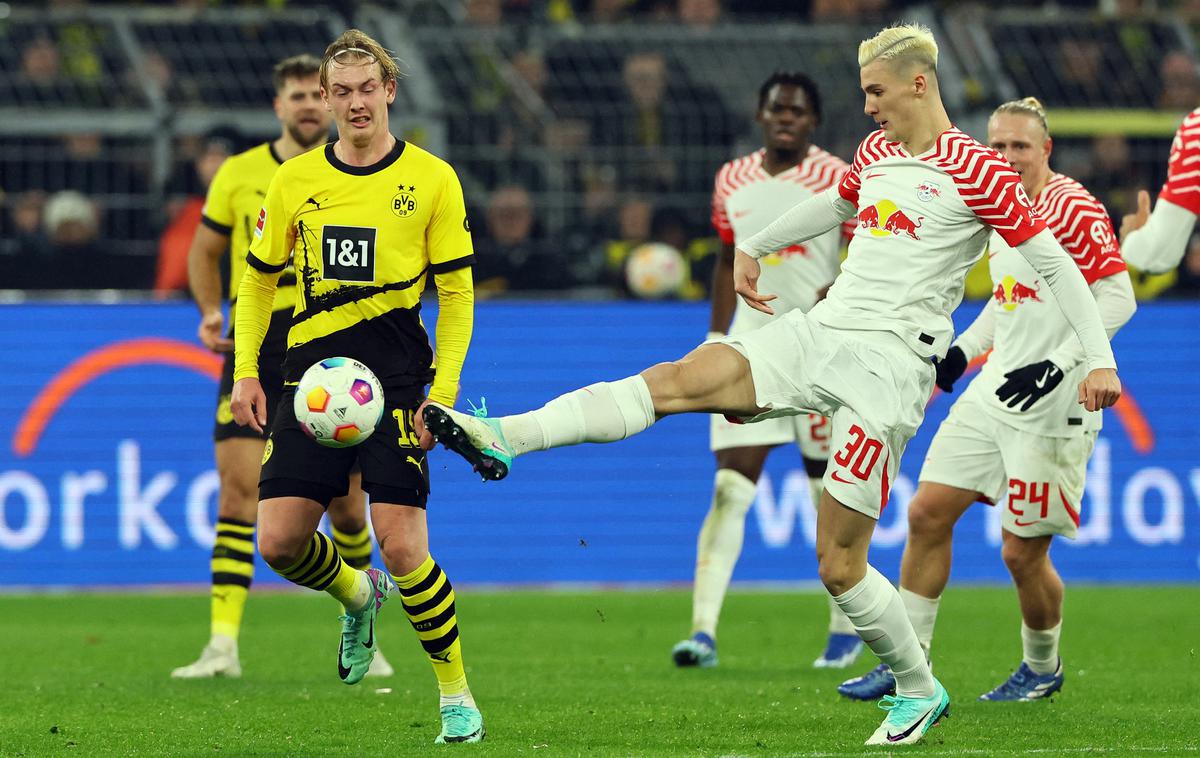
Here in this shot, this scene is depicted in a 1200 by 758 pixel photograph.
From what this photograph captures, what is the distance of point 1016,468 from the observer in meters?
7.41

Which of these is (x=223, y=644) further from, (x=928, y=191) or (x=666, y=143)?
(x=666, y=143)

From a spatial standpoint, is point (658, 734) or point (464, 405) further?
point (464, 405)

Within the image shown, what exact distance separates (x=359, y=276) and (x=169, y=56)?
9.59 metres

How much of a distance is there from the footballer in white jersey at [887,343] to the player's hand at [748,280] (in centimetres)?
20

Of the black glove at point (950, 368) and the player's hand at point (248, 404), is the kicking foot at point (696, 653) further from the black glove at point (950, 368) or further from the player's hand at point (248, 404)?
the player's hand at point (248, 404)

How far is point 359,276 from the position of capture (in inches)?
247

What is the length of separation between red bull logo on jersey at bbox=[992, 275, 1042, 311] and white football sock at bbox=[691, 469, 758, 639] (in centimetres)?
204

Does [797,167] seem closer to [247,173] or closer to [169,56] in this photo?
[247,173]

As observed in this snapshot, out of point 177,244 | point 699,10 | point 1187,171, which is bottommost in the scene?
point 177,244

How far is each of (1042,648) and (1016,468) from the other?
0.77m

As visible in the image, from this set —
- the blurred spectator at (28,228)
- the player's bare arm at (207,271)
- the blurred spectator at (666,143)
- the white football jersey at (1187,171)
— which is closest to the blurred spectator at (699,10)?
the blurred spectator at (666,143)

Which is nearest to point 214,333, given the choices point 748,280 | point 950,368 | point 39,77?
point 748,280

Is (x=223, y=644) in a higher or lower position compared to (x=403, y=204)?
lower

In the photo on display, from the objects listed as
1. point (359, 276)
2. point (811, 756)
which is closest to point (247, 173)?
point (359, 276)
